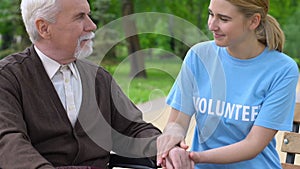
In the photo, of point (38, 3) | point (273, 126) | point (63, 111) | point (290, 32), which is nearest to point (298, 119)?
point (273, 126)

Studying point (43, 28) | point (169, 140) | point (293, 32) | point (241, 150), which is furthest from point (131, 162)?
point (293, 32)

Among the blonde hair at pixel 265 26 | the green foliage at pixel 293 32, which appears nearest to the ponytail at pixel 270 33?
the blonde hair at pixel 265 26

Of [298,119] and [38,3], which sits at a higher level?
[38,3]

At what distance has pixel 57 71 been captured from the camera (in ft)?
7.66

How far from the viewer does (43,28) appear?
2.27 m

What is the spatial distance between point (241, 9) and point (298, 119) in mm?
766

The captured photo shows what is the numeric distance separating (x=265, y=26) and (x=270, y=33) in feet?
0.11

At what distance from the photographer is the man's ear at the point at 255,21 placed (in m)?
2.18

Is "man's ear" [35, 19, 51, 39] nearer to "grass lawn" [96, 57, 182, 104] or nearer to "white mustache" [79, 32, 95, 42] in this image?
"white mustache" [79, 32, 95, 42]

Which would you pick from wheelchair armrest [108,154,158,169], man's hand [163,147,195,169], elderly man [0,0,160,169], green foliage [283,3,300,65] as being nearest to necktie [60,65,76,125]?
elderly man [0,0,160,169]

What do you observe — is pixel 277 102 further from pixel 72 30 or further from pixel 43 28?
pixel 43 28

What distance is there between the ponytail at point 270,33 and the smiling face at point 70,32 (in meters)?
0.65

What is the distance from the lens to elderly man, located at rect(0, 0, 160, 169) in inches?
85.0

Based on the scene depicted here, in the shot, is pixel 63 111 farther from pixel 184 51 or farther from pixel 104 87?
pixel 184 51
